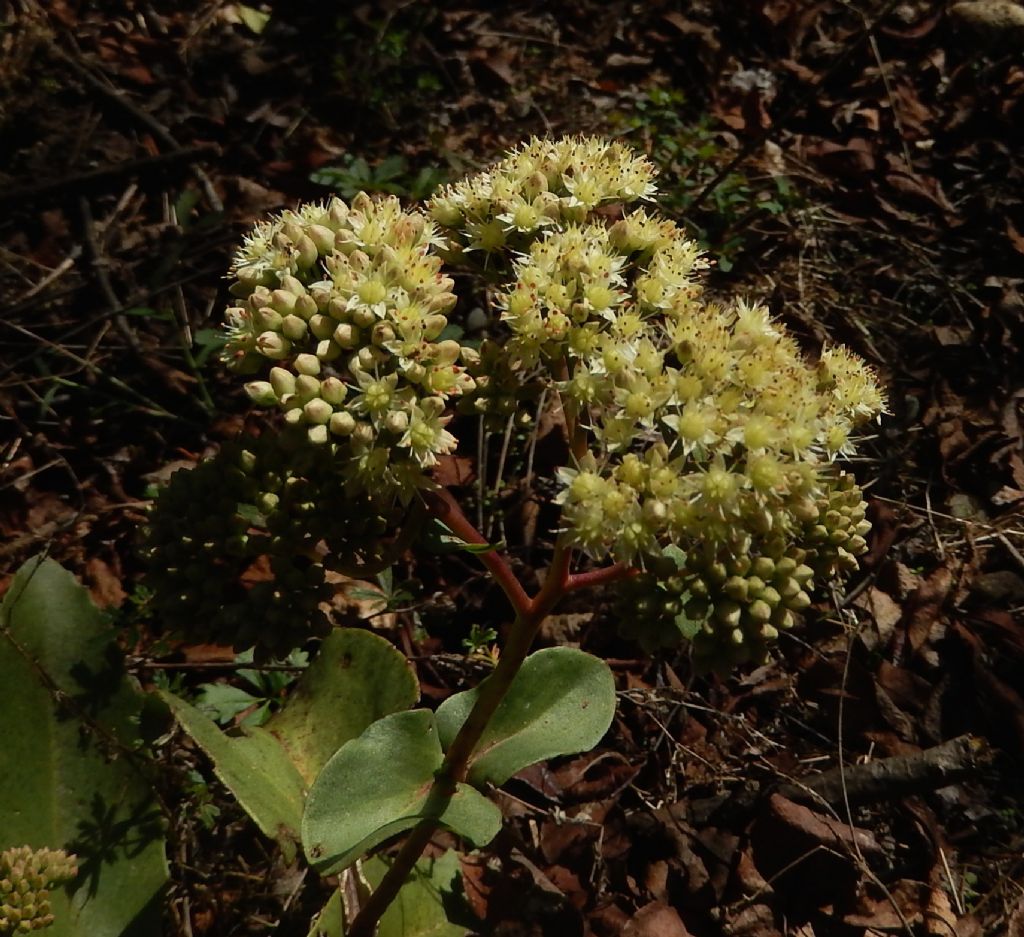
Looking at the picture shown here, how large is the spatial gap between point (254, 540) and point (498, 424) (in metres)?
Answer: 0.62

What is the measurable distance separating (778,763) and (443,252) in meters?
1.82

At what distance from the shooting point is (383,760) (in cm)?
217

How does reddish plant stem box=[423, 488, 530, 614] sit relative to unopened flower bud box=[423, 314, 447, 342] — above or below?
below

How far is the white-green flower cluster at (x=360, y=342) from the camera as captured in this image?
1907 mm

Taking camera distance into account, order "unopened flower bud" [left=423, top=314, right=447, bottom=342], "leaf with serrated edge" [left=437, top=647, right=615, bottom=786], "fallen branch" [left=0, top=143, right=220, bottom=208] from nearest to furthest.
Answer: "unopened flower bud" [left=423, top=314, right=447, bottom=342], "leaf with serrated edge" [left=437, top=647, right=615, bottom=786], "fallen branch" [left=0, top=143, right=220, bottom=208]

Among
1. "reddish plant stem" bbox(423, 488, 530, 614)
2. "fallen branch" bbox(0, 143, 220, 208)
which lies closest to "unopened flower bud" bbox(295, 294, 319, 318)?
"reddish plant stem" bbox(423, 488, 530, 614)

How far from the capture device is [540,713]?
2305 millimetres

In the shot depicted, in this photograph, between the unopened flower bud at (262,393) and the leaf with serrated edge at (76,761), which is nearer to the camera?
the unopened flower bud at (262,393)

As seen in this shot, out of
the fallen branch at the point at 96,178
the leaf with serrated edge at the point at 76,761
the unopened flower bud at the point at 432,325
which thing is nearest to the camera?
the unopened flower bud at the point at 432,325

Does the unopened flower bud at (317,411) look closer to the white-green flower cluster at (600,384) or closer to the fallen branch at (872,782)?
the white-green flower cluster at (600,384)

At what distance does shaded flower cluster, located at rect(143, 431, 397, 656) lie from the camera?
6.84ft

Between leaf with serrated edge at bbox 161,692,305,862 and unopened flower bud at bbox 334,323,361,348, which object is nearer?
unopened flower bud at bbox 334,323,361,348

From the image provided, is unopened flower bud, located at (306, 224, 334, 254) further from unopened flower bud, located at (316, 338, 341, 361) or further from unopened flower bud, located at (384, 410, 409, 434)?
unopened flower bud, located at (384, 410, 409, 434)

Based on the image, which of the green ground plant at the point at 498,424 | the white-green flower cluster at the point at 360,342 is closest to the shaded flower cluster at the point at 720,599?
the green ground plant at the point at 498,424
